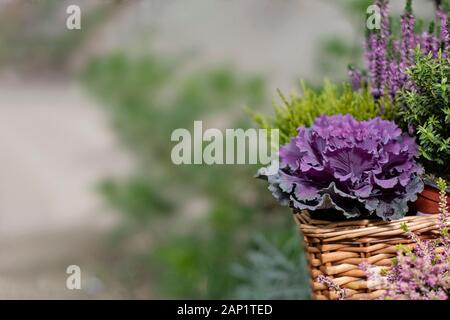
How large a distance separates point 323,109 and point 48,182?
2.45 meters

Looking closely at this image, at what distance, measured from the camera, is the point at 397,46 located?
1.35 meters

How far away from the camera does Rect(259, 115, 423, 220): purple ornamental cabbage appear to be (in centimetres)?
117

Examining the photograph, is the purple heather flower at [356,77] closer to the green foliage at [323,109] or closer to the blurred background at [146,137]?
the green foliage at [323,109]

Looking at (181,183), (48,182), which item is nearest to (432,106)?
(181,183)

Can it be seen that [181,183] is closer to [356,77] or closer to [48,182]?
[48,182]

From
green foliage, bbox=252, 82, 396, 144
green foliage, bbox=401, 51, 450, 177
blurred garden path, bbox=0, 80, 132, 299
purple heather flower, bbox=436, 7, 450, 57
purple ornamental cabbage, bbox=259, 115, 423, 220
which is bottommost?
purple ornamental cabbage, bbox=259, 115, 423, 220

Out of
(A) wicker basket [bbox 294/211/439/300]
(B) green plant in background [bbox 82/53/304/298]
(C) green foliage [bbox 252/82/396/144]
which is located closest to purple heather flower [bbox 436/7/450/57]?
(C) green foliage [bbox 252/82/396/144]

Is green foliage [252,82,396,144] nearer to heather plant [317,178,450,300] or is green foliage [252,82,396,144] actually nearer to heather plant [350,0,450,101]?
heather plant [350,0,450,101]

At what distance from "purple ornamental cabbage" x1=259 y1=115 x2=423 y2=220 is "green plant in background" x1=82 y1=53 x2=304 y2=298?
1.40 m

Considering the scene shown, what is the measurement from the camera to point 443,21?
126 cm

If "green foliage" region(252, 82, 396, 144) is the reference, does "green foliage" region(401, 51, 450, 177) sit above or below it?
below

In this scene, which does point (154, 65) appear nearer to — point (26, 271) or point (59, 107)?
point (59, 107)

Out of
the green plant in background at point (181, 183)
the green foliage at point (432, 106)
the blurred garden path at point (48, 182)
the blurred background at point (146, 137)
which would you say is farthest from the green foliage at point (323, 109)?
the blurred garden path at point (48, 182)
